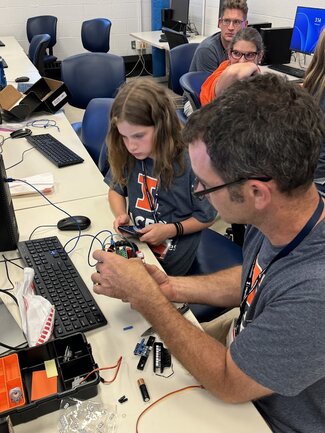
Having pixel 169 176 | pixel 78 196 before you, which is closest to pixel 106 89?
pixel 78 196

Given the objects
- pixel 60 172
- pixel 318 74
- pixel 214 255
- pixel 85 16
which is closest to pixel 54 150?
pixel 60 172

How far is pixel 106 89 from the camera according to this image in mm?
3197

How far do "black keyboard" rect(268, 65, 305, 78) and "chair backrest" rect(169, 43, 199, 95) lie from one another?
0.78m

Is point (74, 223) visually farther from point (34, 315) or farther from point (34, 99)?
A: point (34, 99)

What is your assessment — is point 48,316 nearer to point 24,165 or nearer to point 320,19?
point 24,165

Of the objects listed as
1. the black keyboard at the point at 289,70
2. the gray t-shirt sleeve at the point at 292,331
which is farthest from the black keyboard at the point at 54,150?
the black keyboard at the point at 289,70

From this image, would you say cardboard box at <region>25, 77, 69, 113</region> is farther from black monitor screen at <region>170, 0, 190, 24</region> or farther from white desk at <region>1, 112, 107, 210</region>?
black monitor screen at <region>170, 0, 190, 24</region>

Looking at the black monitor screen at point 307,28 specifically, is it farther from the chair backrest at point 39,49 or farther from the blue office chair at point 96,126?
the chair backrest at point 39,49

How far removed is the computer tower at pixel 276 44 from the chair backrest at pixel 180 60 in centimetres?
65

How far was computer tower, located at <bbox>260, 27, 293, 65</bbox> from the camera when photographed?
3578 millimetres

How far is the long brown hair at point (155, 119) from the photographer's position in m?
1.46

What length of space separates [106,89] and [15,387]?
9.00 ft

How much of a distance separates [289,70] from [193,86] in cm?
110

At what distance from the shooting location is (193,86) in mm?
2879
